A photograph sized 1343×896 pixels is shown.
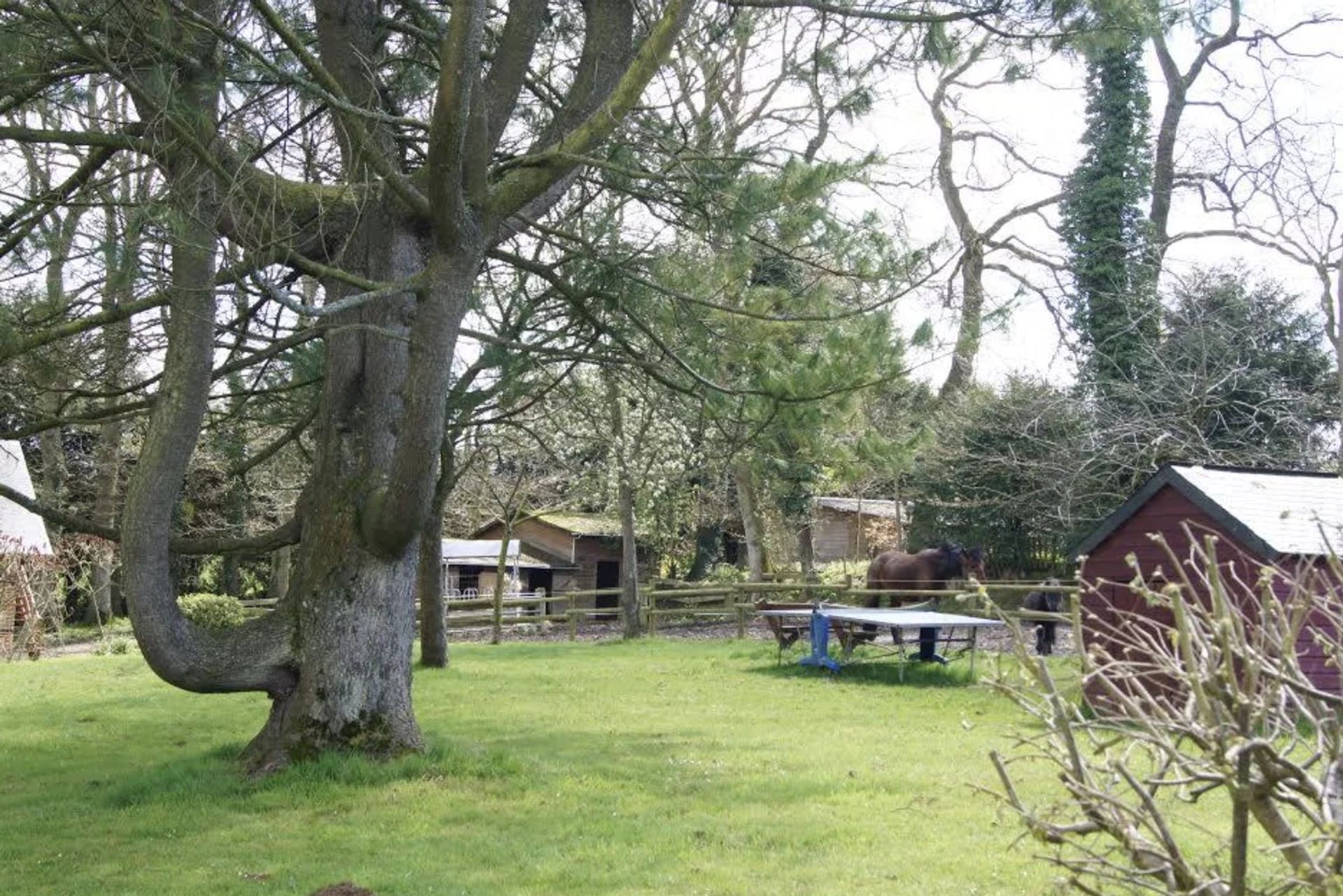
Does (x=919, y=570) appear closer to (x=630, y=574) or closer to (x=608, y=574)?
(x=630, y=574)

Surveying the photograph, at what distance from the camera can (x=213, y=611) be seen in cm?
2133

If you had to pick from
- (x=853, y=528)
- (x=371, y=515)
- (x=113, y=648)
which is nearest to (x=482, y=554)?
(x=853, y=528)

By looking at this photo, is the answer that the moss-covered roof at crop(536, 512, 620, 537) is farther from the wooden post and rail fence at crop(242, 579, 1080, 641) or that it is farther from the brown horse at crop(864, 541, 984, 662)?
the brown horse at crop(864, 541, 984, 662)

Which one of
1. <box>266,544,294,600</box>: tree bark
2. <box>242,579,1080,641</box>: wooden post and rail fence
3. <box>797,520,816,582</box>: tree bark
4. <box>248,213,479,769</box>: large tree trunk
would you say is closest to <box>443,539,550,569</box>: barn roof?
<box>266,544,294,600</box>: tree bark

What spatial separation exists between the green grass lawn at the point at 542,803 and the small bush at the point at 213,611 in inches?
270

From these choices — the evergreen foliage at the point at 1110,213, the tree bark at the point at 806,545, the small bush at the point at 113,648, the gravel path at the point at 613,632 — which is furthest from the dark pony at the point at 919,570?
the small bush at the point at 113,648

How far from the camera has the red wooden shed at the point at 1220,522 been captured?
11.2 meters

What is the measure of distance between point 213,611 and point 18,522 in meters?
3.73

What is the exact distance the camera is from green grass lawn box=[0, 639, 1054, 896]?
6.48 metres

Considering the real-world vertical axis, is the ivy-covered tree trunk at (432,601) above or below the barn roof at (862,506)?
below

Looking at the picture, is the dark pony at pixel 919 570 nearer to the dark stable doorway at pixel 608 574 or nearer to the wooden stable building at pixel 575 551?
the wooden stable building at pixel 575 551

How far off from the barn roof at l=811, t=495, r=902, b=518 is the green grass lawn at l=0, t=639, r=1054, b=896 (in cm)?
2368

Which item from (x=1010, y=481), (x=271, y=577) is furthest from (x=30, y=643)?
(x=1010, y=481)

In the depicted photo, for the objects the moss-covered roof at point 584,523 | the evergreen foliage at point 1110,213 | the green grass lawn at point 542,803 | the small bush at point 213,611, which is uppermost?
the evergreen foliage at point 1110,213
